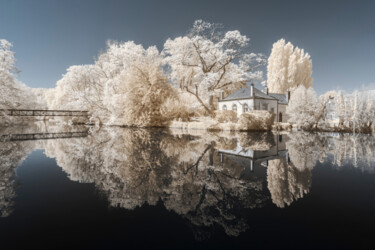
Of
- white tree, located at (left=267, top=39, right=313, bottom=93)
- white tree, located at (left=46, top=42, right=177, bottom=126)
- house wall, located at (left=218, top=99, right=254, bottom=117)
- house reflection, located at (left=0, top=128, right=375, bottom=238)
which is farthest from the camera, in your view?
white tree, located at (left=267, top=39, right=313, bottom=93)

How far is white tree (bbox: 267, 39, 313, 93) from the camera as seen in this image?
5056cm

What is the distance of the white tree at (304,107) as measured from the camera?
1033 inches

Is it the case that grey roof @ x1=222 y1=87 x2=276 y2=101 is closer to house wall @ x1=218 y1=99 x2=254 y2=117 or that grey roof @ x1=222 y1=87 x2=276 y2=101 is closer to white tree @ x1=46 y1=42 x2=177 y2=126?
house wall @ x1=218 y1=99 x2=254 y2=117

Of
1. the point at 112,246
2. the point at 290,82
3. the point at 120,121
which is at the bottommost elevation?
the point at 112,246

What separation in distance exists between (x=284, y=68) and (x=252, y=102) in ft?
70.8

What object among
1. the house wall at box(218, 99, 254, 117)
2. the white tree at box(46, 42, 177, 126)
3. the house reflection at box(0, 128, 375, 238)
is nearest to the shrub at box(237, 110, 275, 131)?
the house wall at box(218, 99, 254, 117)

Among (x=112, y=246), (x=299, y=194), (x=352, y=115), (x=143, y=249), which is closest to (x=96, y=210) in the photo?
(x=112, y=246)

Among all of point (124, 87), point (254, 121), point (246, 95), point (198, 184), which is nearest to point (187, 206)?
point (198, 184)

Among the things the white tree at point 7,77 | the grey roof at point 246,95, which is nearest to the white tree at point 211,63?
the grey roof at point 246,95

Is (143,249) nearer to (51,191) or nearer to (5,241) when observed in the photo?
(5,241)

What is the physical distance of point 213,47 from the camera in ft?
108

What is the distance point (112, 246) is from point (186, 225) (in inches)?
46.5

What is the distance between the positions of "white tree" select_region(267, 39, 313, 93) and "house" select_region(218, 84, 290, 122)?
10.4 meters

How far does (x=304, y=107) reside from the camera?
2684 cm
